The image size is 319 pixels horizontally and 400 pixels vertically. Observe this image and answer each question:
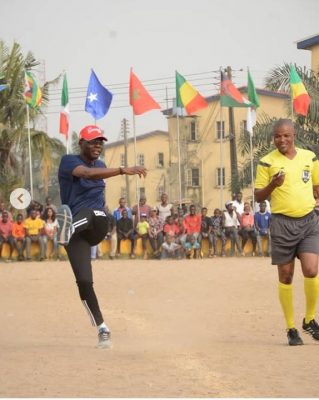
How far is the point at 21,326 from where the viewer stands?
9.09 metres

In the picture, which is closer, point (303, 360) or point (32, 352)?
point (303, 360)

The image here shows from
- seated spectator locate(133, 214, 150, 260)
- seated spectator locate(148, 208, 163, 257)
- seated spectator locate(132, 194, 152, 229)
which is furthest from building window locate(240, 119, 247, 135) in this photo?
seated spectator locate(133, 214, 150, 260)

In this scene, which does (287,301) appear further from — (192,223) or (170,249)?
(192,223)

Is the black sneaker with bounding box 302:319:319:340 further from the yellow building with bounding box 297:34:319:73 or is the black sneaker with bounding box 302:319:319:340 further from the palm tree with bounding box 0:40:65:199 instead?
the yellow building with bounding box 297:34:319:73

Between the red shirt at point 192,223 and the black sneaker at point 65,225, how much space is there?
15.0 meters

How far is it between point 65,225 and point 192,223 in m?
15.2

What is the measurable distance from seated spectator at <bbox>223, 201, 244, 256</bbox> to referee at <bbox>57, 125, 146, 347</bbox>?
600 inches

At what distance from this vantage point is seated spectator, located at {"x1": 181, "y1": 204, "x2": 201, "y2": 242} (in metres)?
22.2

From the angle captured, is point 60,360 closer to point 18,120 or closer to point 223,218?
point 223,218

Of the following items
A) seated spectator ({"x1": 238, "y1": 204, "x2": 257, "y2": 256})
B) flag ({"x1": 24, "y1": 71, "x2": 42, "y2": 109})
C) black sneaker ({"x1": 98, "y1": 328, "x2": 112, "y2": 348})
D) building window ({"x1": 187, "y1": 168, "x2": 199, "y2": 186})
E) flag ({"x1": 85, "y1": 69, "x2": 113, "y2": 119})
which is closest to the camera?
black sneaker ({"x1": 98, "y1": 328, "x2": 112, "y2": 348})

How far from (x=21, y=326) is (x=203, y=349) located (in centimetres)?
279

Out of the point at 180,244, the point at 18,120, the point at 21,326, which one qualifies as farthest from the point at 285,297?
the point at 18,120

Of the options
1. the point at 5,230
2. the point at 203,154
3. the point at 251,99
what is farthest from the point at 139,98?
the point at 203,154

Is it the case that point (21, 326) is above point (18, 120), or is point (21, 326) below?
below
